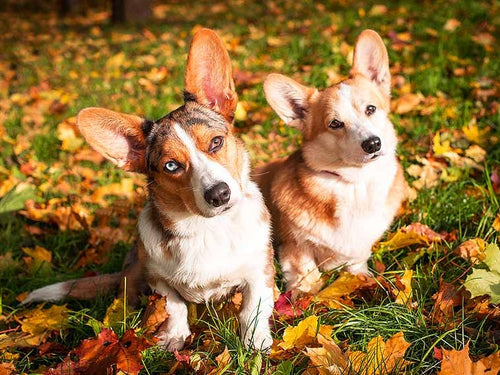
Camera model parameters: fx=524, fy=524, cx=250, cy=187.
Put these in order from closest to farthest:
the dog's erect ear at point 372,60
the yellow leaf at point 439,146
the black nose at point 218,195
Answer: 1. the black nose at point 218,195
2. the dog's erect ear at point 372,60
3. the yellow leaf at point 439,146

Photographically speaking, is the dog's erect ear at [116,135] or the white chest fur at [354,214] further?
the white chest fur at [354,214]

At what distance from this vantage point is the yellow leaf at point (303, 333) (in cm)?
230

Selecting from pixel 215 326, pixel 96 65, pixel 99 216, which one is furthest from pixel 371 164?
pixel 96 65

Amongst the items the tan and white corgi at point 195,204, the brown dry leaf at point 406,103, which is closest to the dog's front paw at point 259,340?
the tan and white corgi at point 195,204

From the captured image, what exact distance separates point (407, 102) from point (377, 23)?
82.0 inches

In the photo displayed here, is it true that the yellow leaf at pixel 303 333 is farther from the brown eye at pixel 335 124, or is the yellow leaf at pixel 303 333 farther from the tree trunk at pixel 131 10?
the tree trunk at pixel 131 10

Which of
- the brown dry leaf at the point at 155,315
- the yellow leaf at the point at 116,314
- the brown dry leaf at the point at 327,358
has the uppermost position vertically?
the brown dry leaf at the point at 327,358

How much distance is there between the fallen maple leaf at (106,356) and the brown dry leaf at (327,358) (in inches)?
28.4

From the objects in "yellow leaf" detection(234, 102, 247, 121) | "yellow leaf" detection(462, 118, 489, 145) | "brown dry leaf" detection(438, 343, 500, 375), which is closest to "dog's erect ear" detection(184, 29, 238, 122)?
"brown dry leaf" detection(438, 343, 500, 375)

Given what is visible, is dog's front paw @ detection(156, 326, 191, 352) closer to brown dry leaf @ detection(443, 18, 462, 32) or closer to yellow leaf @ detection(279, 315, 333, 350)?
yellow leaf @ detection(279, 315, 333, 350)

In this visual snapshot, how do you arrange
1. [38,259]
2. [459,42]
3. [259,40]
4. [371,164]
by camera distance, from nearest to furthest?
1. [371,164]
2. [38,259]
3. [459,42]
4. [259,40]

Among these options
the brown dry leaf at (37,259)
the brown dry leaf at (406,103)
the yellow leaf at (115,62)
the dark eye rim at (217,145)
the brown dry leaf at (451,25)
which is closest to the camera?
the dark eye rim at (217,145)

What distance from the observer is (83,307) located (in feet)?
9.67

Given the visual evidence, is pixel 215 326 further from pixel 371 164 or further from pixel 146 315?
pixel 371 164
